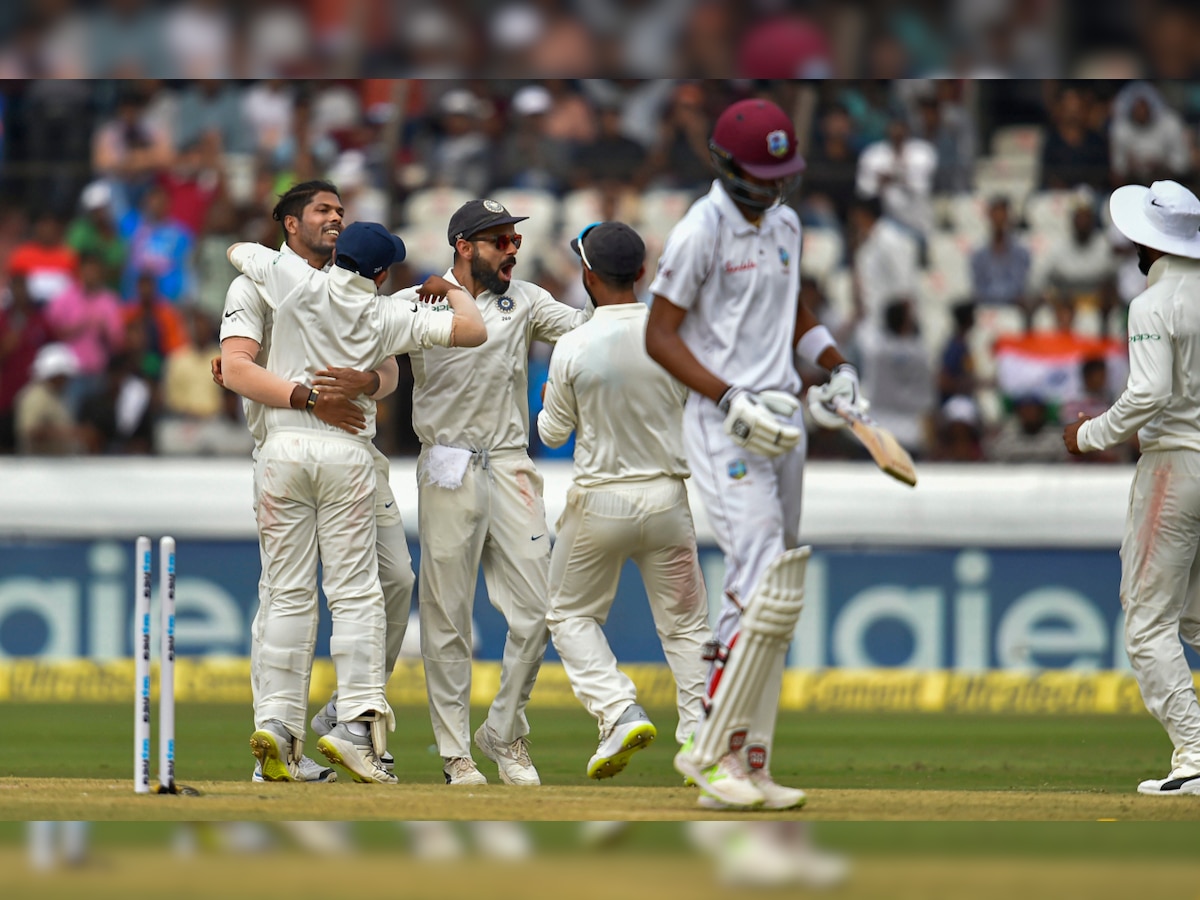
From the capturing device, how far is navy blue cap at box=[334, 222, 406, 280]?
23.2ft

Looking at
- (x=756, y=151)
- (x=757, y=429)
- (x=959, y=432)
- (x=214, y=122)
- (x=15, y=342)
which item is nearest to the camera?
(x=757, y=429)

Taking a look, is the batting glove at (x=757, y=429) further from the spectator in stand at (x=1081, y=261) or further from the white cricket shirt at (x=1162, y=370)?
the spectator in stand at (x=1081, y=261)

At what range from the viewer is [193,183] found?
46.1 ft

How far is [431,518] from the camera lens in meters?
7.49

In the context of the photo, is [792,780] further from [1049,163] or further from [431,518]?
[1049,163]

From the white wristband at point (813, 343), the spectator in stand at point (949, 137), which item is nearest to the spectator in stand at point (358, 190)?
the spectator in stand at point (949, 137)

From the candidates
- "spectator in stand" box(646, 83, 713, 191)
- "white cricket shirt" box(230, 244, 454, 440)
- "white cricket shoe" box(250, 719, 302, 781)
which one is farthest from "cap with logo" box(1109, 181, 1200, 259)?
"spectator in stand" box(646, 83, 713, 191)

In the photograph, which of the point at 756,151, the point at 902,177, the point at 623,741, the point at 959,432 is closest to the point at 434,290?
the point at 623,741

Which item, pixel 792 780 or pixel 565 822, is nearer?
pixel 565 822

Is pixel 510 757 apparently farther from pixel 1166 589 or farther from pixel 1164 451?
pixel 1164 451

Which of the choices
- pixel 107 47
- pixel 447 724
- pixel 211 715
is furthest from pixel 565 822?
pixel 211 715

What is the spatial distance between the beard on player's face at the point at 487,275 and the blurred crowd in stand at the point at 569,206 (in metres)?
4.89

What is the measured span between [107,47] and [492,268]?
1966mm

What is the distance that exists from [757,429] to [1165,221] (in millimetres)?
2479
